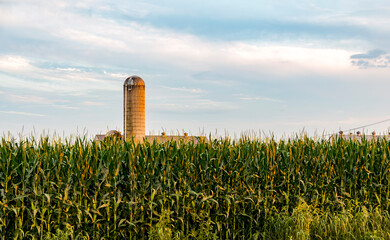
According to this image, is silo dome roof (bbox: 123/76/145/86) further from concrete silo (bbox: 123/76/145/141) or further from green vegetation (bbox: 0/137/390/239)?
green vegetation (bbox: 0/137/390/239)

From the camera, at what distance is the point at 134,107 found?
53.9 ft

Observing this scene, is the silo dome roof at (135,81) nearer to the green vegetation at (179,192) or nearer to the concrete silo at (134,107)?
the concrete silo at (134,107)

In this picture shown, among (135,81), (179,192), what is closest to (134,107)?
(135,81)

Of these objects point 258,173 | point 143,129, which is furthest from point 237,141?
point 143,129

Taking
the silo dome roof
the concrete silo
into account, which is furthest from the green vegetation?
the silo dome roof

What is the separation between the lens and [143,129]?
1648 cm

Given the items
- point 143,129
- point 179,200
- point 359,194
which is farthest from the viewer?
point 143,129

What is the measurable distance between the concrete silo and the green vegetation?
643 centimetres

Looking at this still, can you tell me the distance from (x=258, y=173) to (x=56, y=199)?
4.79m

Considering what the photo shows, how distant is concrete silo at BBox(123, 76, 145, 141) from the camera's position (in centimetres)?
1633

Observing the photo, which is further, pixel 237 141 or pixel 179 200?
pixel 237 141

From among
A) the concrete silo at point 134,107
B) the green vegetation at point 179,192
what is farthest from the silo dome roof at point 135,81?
the green vegetation at point 179,192

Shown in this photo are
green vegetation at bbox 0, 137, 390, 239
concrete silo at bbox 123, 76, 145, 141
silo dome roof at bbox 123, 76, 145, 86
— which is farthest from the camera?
silo dome roof at bbox 123, 76, 145, 86

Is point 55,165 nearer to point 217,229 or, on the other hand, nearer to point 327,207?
point 217,229
